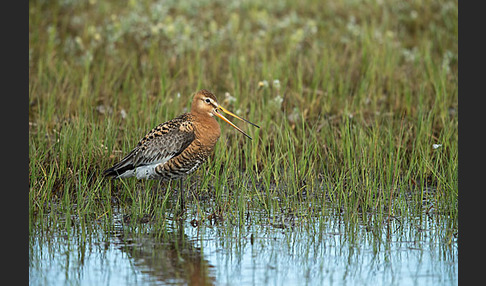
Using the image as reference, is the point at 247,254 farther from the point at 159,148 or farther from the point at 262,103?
the point at 262,103

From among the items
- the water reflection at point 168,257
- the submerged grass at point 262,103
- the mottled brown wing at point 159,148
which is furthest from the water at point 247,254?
the mottled brown wing at point 159,148

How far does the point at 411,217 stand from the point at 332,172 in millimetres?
1305

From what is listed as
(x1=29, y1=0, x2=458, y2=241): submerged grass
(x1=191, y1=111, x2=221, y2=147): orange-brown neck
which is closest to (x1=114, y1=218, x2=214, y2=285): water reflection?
(x1=29, y1=0, x2=458, y2=241): submerged grass

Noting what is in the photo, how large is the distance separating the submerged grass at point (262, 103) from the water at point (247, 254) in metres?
0.21

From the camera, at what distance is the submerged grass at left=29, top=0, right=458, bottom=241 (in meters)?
6.71

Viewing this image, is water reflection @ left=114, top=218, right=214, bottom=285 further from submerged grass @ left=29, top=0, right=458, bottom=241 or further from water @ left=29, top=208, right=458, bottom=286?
submerged grass @ left=29, top=0, right=458, bottom=241

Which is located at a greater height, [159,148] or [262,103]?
[262,103]

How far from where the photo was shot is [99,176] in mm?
7012

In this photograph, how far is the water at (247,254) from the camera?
198 inches

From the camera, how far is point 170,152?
7016mm

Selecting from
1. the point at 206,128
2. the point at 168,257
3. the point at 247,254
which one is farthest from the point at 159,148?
the point at 247,254

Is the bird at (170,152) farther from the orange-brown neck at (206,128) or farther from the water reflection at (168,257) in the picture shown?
the water reflection at (168,257)

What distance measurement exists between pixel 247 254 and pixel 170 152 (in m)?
1.81

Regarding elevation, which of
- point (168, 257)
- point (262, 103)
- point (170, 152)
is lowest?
point (168, 257)
